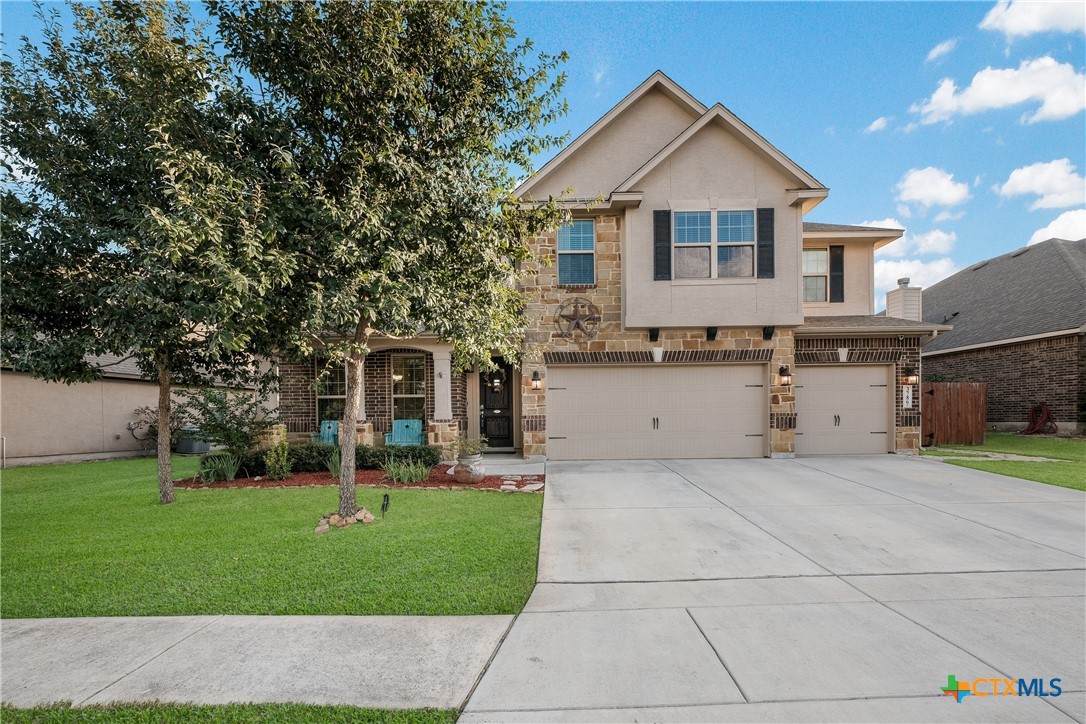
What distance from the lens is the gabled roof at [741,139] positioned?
394 inches

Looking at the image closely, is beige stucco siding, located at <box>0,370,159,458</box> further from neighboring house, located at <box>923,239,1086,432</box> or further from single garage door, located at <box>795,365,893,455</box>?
neighboring house, located at <box>923,239,1086,432</box>

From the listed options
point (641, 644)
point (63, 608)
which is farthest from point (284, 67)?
point (641, 644)

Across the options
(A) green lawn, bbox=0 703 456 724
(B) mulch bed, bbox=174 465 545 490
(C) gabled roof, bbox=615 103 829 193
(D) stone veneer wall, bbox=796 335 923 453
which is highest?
(C) gabled roof, bbox=615 103 829 193

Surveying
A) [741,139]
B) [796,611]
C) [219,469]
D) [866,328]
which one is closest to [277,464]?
[219,469]

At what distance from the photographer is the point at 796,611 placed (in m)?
3.57

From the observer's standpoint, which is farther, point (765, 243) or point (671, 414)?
point (671, 414)

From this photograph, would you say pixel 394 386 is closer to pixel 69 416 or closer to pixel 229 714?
pixel 69 416

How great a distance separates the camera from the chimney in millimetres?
12242

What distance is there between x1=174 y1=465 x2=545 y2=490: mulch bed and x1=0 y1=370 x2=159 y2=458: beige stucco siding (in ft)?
20.5

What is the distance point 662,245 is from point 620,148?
276 centimetres

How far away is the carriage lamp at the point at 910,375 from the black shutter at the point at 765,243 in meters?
4.09

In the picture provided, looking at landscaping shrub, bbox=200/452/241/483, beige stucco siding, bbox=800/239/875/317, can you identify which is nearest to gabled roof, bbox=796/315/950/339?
beige stucco siding, bbox=800/239/875/317

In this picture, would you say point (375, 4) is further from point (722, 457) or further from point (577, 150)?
point (722, 457)

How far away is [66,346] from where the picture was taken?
5828 millimetres
